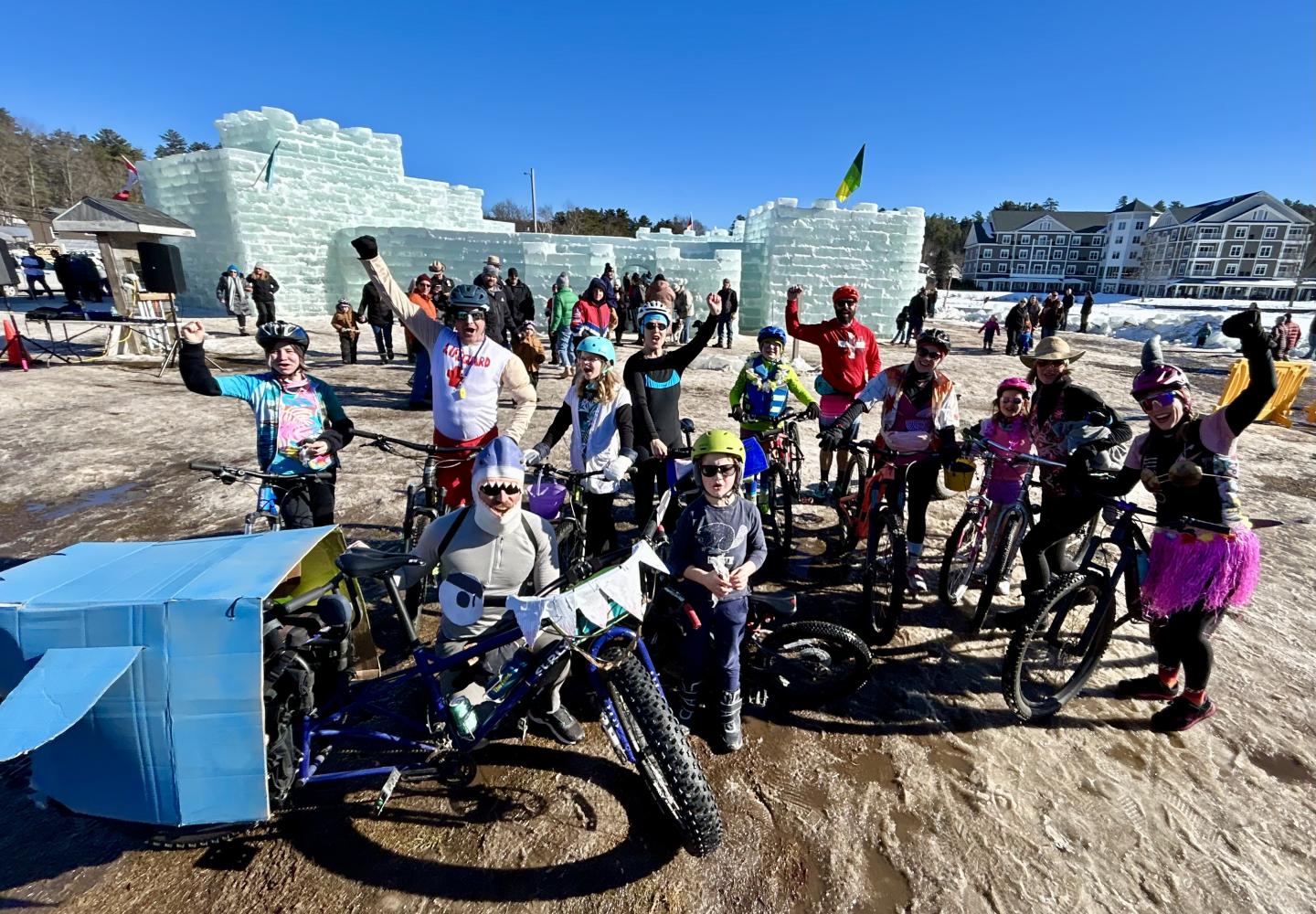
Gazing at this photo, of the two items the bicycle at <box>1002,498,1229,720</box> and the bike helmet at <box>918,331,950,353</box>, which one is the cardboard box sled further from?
the bike helmet at <box>918,331,950,353</box>

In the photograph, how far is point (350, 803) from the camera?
2.89m

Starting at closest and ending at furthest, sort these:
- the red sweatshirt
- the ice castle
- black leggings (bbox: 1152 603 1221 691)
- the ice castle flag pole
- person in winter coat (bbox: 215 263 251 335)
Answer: black leggings (bbox: 1152 603 1221 691), the red sweatshirt, person in winter coat (bbox: 215 263 251 335), the ice castle, the ice castle flag pole

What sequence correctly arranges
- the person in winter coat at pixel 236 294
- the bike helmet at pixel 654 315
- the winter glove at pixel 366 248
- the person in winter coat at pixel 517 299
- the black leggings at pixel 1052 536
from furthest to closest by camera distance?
1. the person in winter coat at pixel 236 294
2. the person in winter coat at pixel 517 299
3. the bike helmet at pixel 654 315
4. the winter glove at pixel 366 248
5. the black leggings at pixel 1052 536

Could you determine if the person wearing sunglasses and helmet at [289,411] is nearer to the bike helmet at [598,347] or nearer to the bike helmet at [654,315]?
the bike helmet at [598,347]

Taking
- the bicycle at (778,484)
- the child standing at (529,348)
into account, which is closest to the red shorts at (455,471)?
the bicycle at (778,484)

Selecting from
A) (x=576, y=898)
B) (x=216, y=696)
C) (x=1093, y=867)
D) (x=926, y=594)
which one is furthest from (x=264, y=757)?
(x=926, y=594)

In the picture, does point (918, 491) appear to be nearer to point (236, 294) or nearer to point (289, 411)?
point (289, 411)

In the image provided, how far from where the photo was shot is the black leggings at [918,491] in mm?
4379

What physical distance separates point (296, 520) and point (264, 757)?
6.44 feet

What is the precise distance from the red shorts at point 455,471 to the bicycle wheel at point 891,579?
2.84 meters

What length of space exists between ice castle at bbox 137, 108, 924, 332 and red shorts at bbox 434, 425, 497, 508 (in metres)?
14.9

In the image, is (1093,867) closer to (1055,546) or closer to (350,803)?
(1055,546)

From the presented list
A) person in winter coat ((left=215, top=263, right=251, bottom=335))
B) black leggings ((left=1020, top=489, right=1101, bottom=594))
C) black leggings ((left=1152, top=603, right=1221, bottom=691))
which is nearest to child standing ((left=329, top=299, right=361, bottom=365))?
person in winter coat ((left=215, top=263, right=251, bottom=335))

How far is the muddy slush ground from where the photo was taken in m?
2.48
